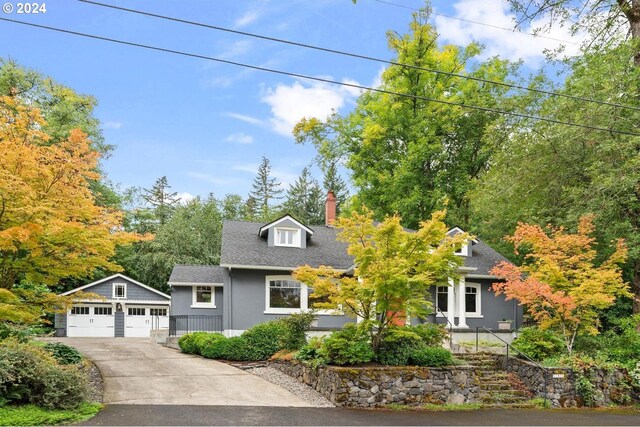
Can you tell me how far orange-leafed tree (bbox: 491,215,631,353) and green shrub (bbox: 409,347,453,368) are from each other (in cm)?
339

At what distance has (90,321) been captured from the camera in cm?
2906

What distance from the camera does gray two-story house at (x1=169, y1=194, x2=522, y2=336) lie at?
1867cm

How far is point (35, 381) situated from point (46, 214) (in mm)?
3362

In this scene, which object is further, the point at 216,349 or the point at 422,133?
the point at 422,133

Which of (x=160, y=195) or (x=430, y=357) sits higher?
(x=160, y=195)

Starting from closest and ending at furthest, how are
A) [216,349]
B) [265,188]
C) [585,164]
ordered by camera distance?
[216,349], [585,164], [265,188]

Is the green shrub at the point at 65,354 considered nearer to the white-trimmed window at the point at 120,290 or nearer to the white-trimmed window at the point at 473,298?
the white-trimmed window at the point at 473,298

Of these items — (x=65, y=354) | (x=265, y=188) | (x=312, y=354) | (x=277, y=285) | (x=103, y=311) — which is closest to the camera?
(x=65, y=354)

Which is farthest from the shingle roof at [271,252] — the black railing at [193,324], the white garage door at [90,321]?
the white garage door at [90,321]

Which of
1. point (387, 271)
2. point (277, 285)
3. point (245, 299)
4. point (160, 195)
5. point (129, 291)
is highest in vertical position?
point (160, 195)

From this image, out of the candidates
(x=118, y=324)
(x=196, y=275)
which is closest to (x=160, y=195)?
(x=118, y=324)

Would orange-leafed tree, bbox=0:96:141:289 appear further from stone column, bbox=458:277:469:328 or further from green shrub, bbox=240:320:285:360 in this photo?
stone column, bbox=458:277:469:328

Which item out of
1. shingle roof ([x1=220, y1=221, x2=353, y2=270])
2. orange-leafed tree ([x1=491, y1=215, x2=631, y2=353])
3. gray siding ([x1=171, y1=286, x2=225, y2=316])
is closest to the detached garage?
gray siding ([x1=171, y1=286, x2=225, y2=316])

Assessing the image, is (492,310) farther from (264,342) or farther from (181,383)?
(181,383)
